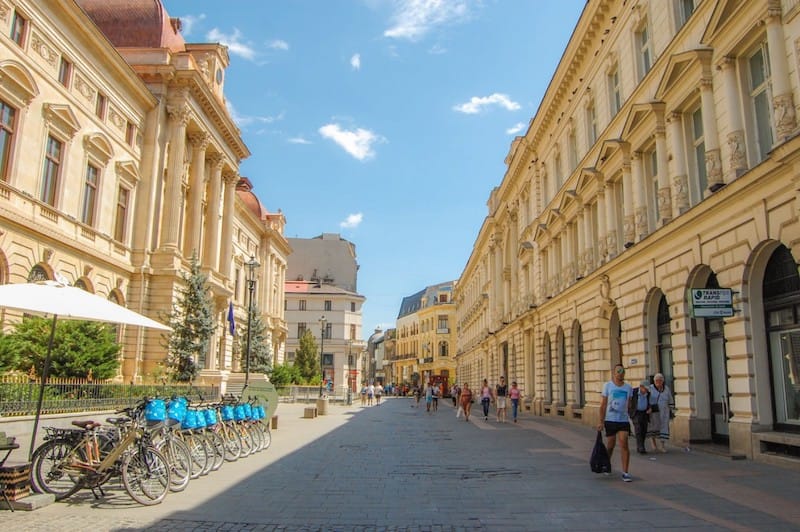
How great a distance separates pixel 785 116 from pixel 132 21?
35578 millimetres

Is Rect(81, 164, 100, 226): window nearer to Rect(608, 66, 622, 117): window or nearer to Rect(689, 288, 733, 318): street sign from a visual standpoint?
Rect(608, 66, 622, 117): window

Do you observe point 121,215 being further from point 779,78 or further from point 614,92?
point 779,78

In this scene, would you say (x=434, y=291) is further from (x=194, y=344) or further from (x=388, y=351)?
(x=194, y=344)

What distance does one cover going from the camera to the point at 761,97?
1297 cm

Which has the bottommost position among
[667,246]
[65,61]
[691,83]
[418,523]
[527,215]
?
[418,523]

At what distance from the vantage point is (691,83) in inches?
595

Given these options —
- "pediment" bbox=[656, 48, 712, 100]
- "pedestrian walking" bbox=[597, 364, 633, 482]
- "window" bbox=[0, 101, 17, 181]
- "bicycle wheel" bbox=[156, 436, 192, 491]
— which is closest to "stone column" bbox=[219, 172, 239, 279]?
"window" bbox=[0, 101, 17, 181]

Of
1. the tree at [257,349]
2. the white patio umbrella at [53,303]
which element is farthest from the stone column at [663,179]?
the tree at [257,349]

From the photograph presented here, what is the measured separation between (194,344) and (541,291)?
18.4m

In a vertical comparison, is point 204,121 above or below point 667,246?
above

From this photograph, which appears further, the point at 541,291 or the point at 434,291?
the point at 434,291

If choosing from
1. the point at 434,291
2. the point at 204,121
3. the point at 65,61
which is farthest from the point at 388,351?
the point at 65,61

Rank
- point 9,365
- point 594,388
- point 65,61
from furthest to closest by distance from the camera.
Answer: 1. point 65,61
2. point 594,388
3. point 9,365

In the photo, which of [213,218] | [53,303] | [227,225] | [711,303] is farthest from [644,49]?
[227,225]
